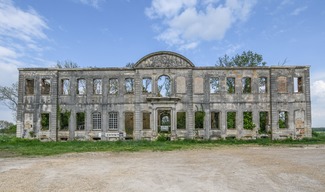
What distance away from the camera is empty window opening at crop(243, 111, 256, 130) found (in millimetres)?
26233

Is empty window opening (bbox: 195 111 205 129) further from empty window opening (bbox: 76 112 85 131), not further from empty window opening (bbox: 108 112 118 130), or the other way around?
empty window opening (bbox: 76 112 85 131)

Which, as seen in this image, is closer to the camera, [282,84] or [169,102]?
[169,102]

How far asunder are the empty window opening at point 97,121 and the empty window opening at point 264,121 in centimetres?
1406

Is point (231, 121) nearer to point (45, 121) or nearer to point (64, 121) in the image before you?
point (64, 121)

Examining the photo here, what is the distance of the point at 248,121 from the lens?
26391 mm

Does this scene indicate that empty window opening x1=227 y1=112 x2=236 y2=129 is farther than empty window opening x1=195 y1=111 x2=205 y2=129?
Yes

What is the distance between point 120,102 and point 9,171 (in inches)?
626

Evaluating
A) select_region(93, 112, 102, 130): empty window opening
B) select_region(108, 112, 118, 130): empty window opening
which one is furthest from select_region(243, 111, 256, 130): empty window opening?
select_region(93, 112, 102, 130): empty window opening

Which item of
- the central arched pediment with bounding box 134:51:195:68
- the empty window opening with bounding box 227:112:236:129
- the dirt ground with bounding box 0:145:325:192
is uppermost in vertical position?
the central arched pediment with bounding box 134:51:195:68

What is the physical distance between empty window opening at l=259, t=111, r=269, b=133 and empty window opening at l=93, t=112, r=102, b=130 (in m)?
14.1

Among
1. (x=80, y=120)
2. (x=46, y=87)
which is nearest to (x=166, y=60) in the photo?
(x=80, y=120)

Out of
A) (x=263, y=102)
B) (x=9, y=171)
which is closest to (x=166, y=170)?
(x=9, y=171)

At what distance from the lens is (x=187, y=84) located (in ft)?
85.9

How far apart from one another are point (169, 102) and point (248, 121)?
7.11 m
